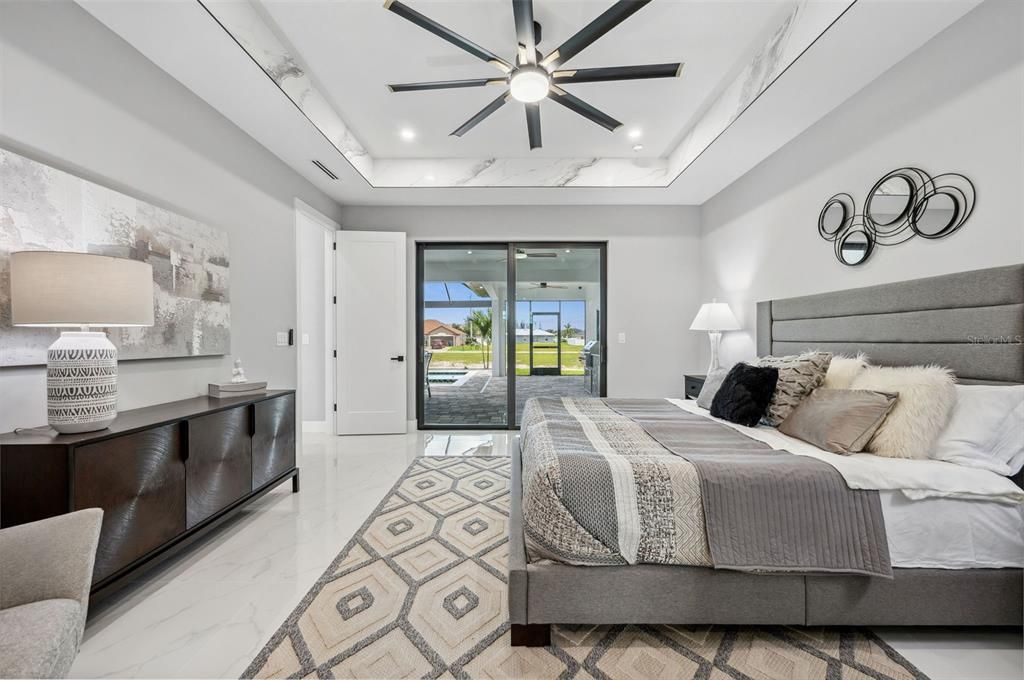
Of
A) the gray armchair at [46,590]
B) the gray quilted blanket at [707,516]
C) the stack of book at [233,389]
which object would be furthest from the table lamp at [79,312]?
the gray quilted blanket at [707,516]

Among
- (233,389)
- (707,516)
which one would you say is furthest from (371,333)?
(707,516)

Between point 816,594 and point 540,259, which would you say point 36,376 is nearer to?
point 816,594

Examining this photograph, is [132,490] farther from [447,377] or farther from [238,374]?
[447,377]

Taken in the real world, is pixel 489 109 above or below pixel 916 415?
above

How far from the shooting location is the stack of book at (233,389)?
2.36m

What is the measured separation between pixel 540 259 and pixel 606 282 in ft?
5.58

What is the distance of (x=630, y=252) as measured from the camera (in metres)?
4.46

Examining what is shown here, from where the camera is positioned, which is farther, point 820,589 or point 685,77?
point 685,77

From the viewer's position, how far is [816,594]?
1419 mm

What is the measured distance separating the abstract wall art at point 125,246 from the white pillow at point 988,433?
3713 mm

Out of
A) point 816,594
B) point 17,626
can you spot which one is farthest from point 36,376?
point 816,594

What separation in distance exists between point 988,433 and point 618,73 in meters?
2.27

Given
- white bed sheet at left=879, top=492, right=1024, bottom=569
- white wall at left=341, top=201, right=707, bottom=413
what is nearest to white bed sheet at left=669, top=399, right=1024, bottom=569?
white bed sheet at left=879, top=492, right=1024, bottom=569

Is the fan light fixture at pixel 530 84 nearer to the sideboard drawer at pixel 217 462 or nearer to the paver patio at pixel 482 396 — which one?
the sideboard drawer at pixel 217 462
